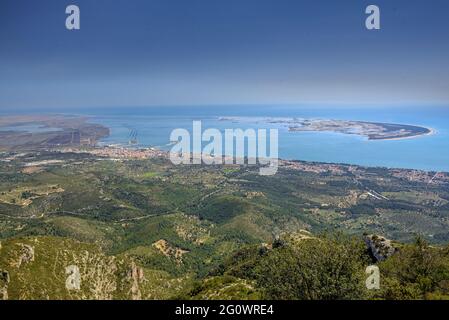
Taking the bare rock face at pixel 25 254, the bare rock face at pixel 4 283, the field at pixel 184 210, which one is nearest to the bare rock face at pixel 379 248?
the field at pixel 184 210

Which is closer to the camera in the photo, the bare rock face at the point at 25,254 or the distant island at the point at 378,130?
the bare rock face at the point at 25,254

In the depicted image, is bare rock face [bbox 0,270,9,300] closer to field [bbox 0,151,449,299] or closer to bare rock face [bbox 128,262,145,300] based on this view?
field [bbox 0,151,449,299]

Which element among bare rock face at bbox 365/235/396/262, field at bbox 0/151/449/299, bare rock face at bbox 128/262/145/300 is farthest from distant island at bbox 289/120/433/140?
bare rock face at bbox 128/262/145/300

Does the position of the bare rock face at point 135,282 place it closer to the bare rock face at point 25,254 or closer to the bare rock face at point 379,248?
the bare rock face at point 25,254

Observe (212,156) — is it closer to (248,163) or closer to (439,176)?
(248,163)

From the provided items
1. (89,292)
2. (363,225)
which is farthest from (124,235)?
(363,225)

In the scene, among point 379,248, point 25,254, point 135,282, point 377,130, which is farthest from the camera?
point 377,130

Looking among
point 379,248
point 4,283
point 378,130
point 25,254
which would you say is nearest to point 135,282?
point 25,254

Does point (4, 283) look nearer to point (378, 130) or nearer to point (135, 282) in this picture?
point (135, 282)
